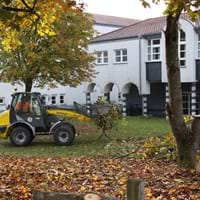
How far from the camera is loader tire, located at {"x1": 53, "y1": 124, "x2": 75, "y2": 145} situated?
22219mm

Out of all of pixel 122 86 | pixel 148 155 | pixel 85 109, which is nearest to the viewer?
pixel 148 155

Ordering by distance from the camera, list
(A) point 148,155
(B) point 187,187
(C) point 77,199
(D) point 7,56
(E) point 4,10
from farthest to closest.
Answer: (D) point 7,56, (A) point 148,155, (E) point 4,10, (B) point 187,187, (C) point 77,199

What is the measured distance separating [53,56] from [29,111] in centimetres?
1245

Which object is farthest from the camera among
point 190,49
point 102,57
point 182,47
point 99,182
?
point 102,57

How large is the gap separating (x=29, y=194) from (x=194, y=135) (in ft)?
13.3

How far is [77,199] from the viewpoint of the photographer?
3.67 meters

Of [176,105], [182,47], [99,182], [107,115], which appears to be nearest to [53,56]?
[107,115]

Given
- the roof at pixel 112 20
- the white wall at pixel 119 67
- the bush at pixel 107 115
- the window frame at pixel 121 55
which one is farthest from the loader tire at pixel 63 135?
the roof at pixel 112 20

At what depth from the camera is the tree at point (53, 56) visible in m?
33.6

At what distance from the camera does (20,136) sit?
22.3 metres

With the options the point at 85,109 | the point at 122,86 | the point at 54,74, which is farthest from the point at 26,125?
the point at 122,86

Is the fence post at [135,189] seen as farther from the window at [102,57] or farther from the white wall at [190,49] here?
the window at [102,57]

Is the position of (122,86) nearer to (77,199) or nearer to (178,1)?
(178,1)

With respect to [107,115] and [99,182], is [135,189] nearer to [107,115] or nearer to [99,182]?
[99,182]
